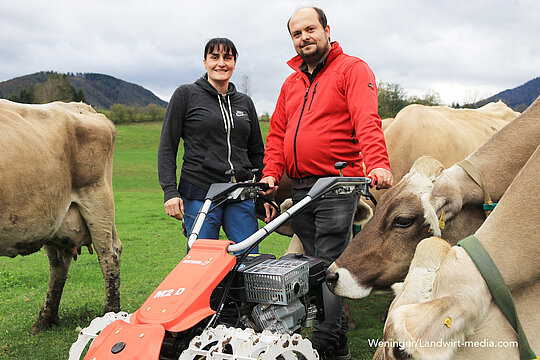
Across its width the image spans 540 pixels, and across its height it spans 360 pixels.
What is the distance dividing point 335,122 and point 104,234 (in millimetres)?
2978

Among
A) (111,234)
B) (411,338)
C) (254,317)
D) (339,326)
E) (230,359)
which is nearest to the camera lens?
(411,338)

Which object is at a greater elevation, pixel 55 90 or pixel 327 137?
pixel 55 90

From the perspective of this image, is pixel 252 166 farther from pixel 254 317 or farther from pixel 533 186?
pixel 533 186

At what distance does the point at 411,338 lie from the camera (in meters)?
1.29

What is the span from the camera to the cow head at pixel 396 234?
3.04m

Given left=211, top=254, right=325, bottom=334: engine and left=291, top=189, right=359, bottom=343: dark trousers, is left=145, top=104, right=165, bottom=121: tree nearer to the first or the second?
left=291, top=189, right=359, bottom=343: dark trousers

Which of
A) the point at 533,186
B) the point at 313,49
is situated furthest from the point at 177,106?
the point at 533,186

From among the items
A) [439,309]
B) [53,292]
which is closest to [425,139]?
[53,292]

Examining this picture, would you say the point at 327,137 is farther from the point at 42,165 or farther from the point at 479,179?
the point at 42,165

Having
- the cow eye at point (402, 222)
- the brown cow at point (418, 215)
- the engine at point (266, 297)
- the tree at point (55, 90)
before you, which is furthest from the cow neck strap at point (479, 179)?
the tree at point (55, 90)

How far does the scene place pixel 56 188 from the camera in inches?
183

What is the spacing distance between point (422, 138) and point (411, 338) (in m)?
5.04

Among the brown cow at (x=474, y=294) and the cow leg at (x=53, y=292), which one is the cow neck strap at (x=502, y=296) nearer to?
the brown cow at (x=474, y=294)

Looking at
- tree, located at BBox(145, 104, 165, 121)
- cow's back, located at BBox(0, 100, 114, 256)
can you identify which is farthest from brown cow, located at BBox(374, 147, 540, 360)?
tree, located at BBox(145, 104, 165, 121)
